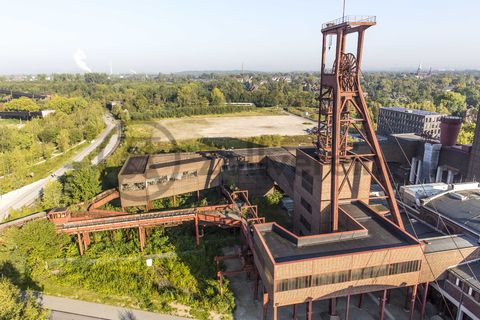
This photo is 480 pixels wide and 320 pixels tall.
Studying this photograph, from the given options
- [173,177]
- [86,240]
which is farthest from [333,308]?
[86,240]

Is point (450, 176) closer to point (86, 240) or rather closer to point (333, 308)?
point (333, 308)

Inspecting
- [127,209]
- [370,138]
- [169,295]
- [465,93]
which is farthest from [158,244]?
[465,93]

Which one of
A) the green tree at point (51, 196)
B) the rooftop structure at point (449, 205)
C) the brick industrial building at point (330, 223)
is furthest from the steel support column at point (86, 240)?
the rooftop structure at point (449, 205)

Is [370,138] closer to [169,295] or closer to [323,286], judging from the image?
[323,286]

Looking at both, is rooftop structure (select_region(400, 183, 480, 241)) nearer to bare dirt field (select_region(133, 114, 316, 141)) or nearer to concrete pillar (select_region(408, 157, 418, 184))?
concrete pillar (select_region(408, 157, 418, 184))

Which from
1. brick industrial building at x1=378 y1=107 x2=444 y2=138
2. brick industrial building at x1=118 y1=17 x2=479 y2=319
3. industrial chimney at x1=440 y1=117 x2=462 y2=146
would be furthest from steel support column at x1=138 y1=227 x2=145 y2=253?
brick industrial building at x1=378 y1=107 x2=444 y2=138

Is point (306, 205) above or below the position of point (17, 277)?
above
